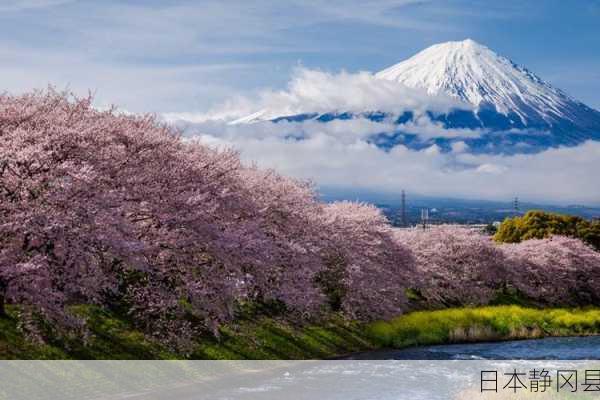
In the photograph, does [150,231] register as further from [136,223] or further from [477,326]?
[477,326]

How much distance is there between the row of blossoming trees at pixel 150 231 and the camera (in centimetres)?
2444

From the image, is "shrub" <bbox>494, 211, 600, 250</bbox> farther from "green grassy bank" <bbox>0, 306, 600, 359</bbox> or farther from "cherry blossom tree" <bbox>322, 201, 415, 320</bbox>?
"cherry blossom tree" <bbox>322, 201, 415, 320</bbox>

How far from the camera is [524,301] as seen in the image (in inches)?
3369

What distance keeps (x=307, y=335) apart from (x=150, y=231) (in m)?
20.0

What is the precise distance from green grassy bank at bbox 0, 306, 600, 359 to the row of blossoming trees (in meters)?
1.19

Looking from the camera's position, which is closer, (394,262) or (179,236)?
(179,236)

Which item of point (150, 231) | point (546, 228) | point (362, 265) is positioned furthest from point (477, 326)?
point (546, 228)

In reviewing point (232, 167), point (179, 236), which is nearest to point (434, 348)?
point (232, 167)

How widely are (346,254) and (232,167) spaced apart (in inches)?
600

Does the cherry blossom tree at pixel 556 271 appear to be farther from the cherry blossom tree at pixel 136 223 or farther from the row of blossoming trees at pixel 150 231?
the cherry blossom tree at pixel 136 223

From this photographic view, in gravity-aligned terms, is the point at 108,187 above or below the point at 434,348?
above

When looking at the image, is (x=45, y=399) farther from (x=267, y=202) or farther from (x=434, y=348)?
(x=434, y=348)

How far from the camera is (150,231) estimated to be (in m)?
31.1

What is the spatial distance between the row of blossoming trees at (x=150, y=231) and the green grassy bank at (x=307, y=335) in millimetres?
1187
